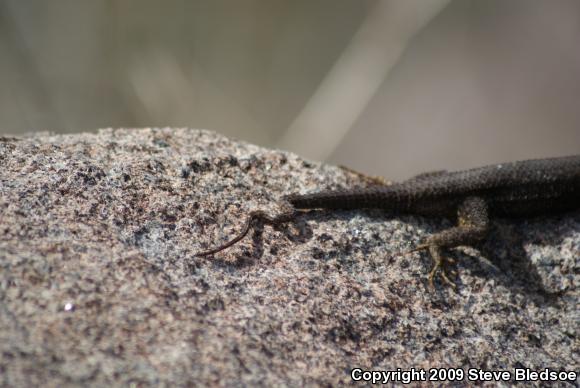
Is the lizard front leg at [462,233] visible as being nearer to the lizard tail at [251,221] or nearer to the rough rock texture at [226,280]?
the rough rock texture at [226,280]

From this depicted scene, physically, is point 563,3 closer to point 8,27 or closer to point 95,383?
point 8,27

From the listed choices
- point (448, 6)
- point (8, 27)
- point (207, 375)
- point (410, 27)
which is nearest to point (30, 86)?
point (8, 27)

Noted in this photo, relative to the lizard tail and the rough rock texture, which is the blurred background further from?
the lizard tail

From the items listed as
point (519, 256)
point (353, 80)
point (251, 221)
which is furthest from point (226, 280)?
point (353, 80)

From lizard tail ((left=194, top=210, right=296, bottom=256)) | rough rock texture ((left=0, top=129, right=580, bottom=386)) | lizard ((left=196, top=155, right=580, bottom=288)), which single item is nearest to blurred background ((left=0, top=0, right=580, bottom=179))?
lizard ((left=196, top=155, right=580, bottom=288))

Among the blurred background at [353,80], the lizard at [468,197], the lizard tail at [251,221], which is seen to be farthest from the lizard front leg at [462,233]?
the blurred background at [353,80]

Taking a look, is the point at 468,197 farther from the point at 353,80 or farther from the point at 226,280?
the point at 353,80

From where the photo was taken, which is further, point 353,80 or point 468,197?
point 353,80
